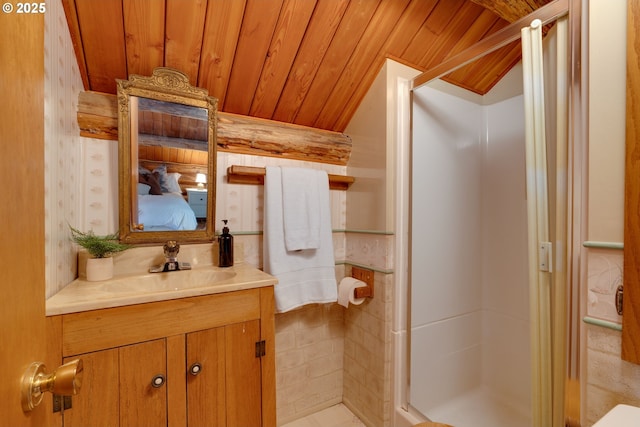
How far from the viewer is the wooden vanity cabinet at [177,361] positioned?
837 millimetres

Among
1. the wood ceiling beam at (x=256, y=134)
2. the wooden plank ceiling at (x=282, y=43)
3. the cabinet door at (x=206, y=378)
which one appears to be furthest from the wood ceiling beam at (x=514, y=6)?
the cabinet door at (x=206, y=378)

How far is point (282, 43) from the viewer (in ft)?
4.29

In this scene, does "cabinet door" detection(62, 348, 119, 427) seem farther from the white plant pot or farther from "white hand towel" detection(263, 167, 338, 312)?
"white hand towel" detection(263, 167, 338, 312)

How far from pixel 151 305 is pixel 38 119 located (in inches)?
26.1

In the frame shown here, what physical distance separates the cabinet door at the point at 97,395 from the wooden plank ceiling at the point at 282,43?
3.88 ft

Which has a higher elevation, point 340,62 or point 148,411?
point 340,62

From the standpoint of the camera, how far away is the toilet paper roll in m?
1.58

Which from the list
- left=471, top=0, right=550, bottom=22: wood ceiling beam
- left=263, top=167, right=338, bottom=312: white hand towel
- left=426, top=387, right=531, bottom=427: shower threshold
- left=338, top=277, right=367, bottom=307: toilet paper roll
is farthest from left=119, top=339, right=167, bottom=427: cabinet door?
left=471, top=0, right=550, bottom=22: wood ceiling beam

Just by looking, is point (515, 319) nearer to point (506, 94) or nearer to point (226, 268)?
point (506, 94)

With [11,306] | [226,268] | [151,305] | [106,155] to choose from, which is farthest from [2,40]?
[226,268]

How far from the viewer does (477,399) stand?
1700mm

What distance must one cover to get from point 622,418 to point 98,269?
1732mm

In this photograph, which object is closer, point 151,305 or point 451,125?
point 151,305

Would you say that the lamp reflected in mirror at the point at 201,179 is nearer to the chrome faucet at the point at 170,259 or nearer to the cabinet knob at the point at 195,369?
the chrome faucet at the point at 170,259
